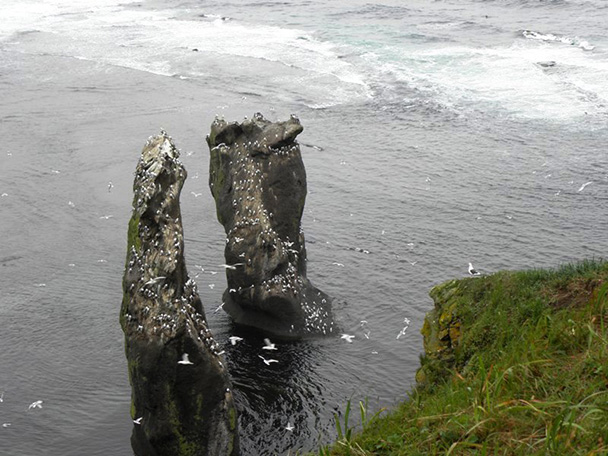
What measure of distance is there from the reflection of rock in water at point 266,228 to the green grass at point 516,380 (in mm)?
5818

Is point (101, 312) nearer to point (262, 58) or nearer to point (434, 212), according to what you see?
point (434, 212)

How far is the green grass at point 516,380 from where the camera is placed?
Result: 7.90 metres

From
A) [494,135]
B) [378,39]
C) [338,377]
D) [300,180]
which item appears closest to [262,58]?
[378,39]

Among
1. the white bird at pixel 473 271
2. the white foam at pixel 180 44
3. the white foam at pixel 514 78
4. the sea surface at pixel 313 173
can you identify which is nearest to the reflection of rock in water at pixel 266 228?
the sea surface at pixel 313 173

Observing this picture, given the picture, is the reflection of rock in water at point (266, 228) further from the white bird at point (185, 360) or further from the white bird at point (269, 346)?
the white bird at point (185, 360)

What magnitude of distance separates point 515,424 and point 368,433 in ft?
6.90

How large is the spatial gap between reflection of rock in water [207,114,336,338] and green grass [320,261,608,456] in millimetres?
5818

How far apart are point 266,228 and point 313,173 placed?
32.4ft

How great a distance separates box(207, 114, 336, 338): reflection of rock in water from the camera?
19344 millimetres

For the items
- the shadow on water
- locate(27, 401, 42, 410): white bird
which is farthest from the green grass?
locate(27, 401, 42, 410): white bird

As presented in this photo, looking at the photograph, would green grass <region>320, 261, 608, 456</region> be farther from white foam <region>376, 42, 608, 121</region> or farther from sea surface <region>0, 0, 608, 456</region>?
white foam <region>376, 42, 608, 121</region>

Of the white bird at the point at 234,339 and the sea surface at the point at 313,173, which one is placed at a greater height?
the sea surface at the point at 313,173

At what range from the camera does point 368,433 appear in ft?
31.9

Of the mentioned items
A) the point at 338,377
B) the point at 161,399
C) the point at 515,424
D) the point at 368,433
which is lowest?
the point at 338,377
